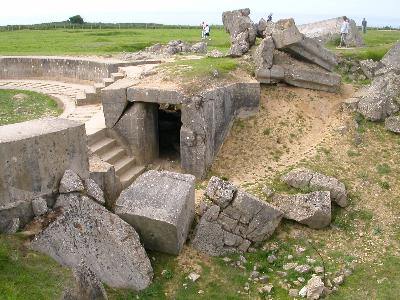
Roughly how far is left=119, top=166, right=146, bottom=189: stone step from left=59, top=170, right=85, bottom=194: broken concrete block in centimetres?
274

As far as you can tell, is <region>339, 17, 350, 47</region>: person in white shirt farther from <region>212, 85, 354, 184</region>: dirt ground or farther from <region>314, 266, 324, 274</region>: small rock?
<region>314, 266, 324, 274</region>: small rock

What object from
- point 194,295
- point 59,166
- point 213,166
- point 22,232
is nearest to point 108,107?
point 213,166

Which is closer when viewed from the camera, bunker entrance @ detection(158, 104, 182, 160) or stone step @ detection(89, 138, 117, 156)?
stone step @ detection(89, 138, 117, 156)

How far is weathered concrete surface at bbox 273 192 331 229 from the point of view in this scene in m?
10.7

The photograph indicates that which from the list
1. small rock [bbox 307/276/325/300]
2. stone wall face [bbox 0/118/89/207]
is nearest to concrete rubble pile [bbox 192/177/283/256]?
small rock [bbox 307/276/325/300]

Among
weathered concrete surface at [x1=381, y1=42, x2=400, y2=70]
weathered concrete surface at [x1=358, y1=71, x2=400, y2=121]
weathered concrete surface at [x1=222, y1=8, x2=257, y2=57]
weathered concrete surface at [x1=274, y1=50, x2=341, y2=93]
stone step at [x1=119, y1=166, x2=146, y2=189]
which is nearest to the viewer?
stone step at [x1=119, y1=166, x2=146, y2=189]

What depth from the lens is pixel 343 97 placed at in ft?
51.7

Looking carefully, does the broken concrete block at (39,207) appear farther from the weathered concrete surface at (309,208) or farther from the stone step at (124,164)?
the weathered concrete surface at (309,208)

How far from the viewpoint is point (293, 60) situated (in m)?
16.2

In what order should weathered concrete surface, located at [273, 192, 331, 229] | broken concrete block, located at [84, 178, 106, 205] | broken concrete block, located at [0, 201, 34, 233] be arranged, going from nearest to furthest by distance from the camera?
broken concrete block, located at [0, 201, 34, 233], broken concrete block, located at [84, 178, 106, 205], weathered concrete surface, located at [273, 192, 331, 229]

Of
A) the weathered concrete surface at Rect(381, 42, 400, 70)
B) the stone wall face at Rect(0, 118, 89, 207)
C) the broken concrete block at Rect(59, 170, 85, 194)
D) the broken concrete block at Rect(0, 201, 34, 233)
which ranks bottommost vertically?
the broken concrete block at Rect(0, 201, 34, 233)

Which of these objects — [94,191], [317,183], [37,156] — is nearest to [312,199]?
[317,183]

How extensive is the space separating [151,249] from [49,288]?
2621mm

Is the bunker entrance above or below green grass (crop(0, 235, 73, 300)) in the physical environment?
above
